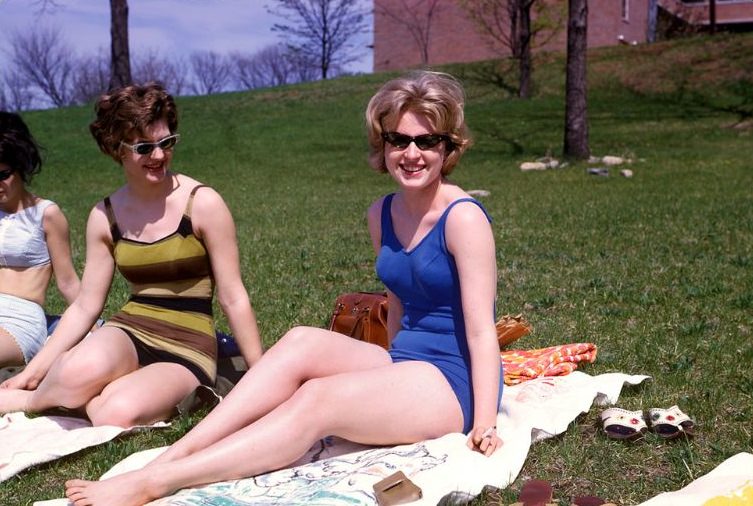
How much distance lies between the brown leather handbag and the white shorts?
1.75 meters

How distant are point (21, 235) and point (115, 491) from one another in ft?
8.41

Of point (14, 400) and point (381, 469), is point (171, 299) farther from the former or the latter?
point (381, 469)

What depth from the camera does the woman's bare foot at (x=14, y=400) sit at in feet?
14.4

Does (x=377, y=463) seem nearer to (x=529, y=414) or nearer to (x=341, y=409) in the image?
(x=341, y=409)

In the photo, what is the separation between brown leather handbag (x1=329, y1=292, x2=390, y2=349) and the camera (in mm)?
4734

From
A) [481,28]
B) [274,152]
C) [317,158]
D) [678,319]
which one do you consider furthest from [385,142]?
[481,28]

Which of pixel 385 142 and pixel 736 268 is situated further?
pixel 736 268

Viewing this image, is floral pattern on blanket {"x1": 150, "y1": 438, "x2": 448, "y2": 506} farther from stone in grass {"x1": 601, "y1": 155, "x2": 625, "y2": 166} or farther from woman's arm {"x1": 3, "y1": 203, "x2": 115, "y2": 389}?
stone in grass {"x1": 601, "y1": 155, "x2": 625, "y2": 166}

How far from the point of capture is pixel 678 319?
5789 mm

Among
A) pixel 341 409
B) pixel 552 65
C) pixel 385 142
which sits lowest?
pixel 341 409

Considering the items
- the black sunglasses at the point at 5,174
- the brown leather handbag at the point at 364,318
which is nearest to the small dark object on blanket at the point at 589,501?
the brown leather handbag at the point at 364,318

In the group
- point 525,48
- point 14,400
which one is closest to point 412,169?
point 14,400

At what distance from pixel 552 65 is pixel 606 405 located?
2946cm

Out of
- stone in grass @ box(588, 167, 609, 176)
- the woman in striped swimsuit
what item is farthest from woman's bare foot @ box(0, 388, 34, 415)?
stone in grass @ box(588, 167, 609, 176)
